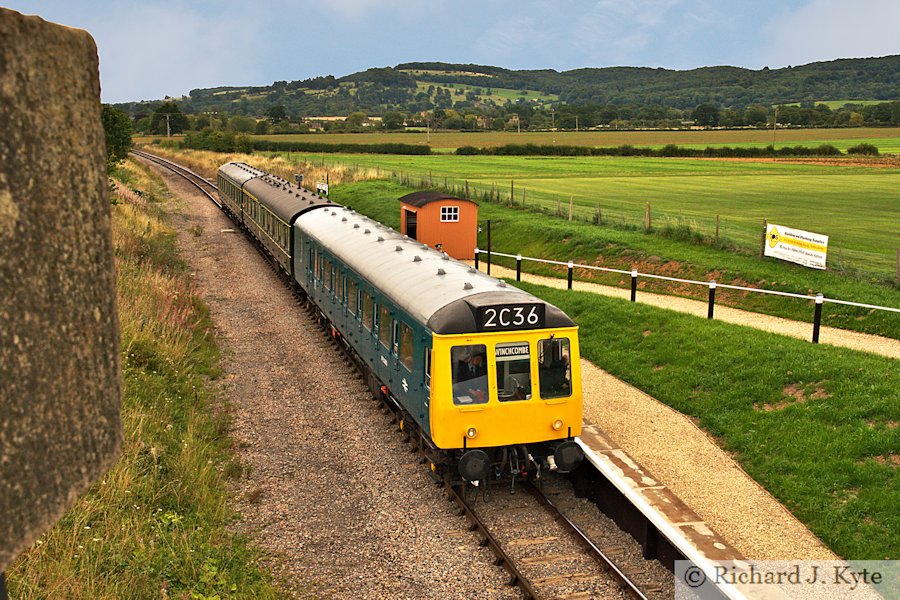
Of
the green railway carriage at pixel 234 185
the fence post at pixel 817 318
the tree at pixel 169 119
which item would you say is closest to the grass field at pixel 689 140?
the tree at pixel 169 119

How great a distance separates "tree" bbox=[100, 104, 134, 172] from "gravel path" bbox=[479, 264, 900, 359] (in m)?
23.2

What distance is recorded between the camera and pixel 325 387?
707 inches

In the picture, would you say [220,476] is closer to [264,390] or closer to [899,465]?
[264,390]

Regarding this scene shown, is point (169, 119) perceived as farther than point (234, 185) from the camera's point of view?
Yes

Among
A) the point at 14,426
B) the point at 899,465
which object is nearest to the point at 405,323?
the point at 899,465

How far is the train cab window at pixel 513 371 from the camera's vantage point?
1219cm

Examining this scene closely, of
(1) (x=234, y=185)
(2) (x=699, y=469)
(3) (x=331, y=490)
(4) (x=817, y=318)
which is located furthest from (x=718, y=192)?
(3) (x=331, y=490)

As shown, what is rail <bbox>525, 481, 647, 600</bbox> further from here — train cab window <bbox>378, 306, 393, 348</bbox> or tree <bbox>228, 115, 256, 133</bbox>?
tree <bbox>228, 115, 256, 133</bbox>

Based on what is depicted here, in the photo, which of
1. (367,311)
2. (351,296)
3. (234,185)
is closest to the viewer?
(367,311)

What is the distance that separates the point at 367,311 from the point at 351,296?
4.78 feet

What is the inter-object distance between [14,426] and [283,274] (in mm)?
28873

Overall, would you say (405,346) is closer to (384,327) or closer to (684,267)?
(384,327)

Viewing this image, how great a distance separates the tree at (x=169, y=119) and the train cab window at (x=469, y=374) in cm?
13445

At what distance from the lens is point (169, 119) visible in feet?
451
